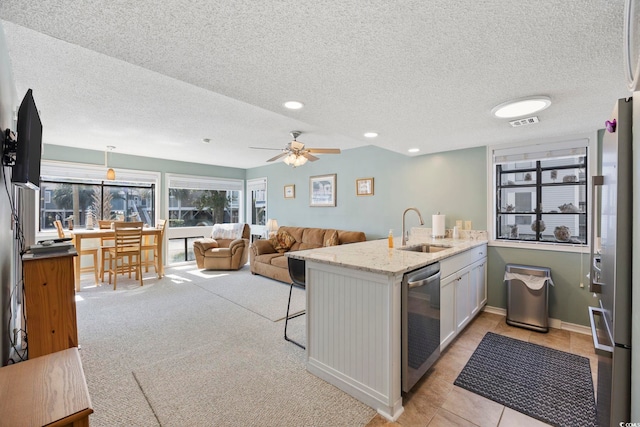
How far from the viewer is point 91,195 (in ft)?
18.0

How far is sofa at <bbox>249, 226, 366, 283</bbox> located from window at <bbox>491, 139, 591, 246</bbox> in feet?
6.68

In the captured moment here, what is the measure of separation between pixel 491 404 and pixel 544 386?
539 mm

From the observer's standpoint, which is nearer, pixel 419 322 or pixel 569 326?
pixel 419 322

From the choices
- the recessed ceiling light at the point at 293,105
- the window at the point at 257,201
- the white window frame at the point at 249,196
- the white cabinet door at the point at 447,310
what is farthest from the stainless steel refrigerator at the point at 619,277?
the window at the point at 257,201

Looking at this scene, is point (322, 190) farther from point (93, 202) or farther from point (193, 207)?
point (93, 202)

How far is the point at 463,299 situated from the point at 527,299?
33.4 inches

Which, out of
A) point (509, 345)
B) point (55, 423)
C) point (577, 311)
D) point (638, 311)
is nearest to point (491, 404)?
point (509, 345)

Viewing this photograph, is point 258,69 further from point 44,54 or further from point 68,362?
point 68,362

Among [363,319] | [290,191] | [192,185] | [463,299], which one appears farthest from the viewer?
[192,185]

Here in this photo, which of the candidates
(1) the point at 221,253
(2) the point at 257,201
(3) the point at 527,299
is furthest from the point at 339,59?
(2) the point at 257,201

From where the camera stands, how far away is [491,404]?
1899mm

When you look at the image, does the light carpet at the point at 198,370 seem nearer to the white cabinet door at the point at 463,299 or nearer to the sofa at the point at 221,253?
the white cabinet door at the point at 463,299

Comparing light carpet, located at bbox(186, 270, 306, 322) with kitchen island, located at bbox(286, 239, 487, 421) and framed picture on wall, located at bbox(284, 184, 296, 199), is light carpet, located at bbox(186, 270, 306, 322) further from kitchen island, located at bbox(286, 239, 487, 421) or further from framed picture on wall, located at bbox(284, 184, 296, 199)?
framed picture on wall, located at bbox(284, 184, 296, 199)

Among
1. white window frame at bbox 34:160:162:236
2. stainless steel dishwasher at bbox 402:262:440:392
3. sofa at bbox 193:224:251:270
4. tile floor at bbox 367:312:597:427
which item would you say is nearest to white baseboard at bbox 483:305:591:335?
tile floor at bbox 367:312:597:427
